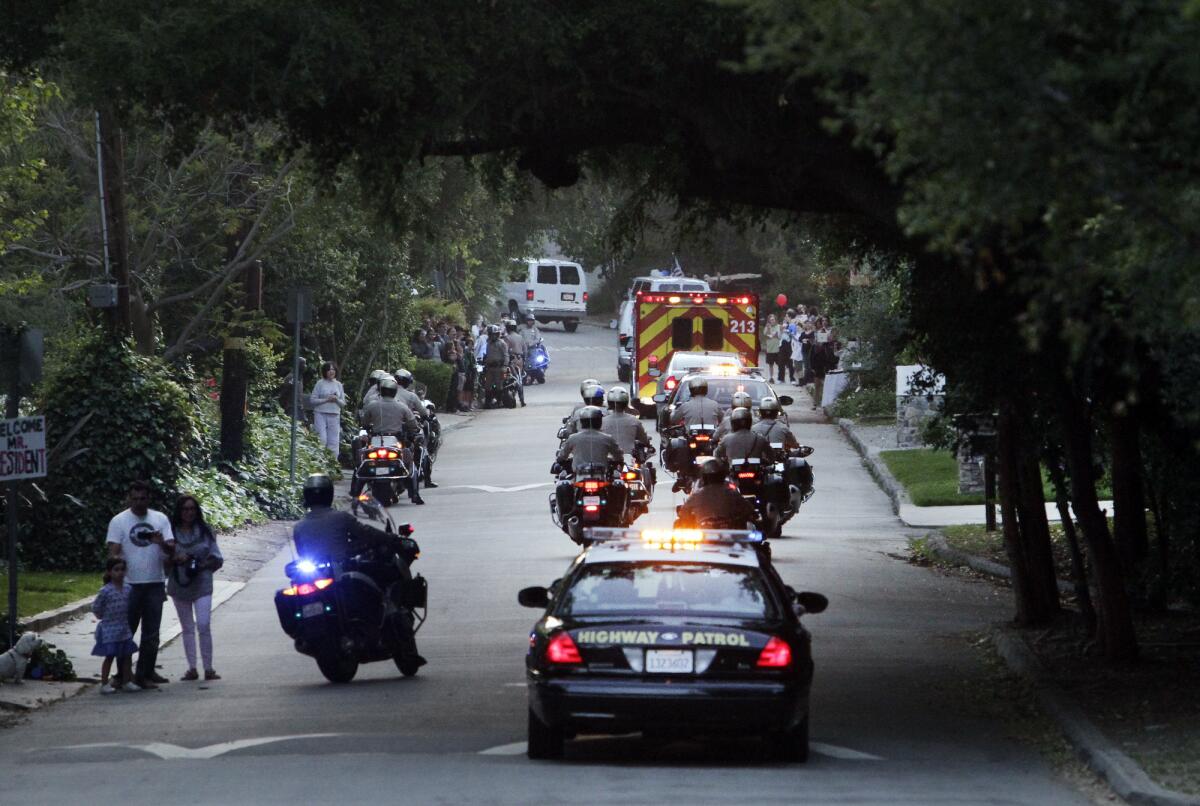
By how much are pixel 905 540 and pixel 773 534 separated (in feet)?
6.31

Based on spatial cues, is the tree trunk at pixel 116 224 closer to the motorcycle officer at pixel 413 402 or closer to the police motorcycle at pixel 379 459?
the police motorcycle at pixel 379 459

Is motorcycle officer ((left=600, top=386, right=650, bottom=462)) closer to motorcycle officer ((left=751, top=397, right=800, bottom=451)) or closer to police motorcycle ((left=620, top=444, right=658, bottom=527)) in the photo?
police motorcycle ((left=620, top=444, right=658, bottom=527))

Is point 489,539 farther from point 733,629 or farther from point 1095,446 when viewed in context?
point 733,629

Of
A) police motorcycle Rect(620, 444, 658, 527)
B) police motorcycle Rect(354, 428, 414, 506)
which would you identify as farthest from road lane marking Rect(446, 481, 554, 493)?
police motorcycle Rect(620, 444, 658, 527)

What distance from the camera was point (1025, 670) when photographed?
628 inches

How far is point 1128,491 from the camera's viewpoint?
1786cm

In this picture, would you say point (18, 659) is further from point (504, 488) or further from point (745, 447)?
point (504, 488)

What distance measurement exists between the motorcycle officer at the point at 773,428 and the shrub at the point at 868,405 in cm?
1735

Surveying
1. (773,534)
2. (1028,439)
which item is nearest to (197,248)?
(773,534)

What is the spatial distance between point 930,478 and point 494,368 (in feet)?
68.9

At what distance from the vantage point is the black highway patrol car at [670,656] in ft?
36.6

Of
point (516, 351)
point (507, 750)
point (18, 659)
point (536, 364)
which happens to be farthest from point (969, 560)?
point (536, 364)

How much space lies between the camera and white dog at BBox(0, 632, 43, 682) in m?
16.1

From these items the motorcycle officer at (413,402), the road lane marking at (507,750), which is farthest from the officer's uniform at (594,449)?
the road lane marking at (507,750)
